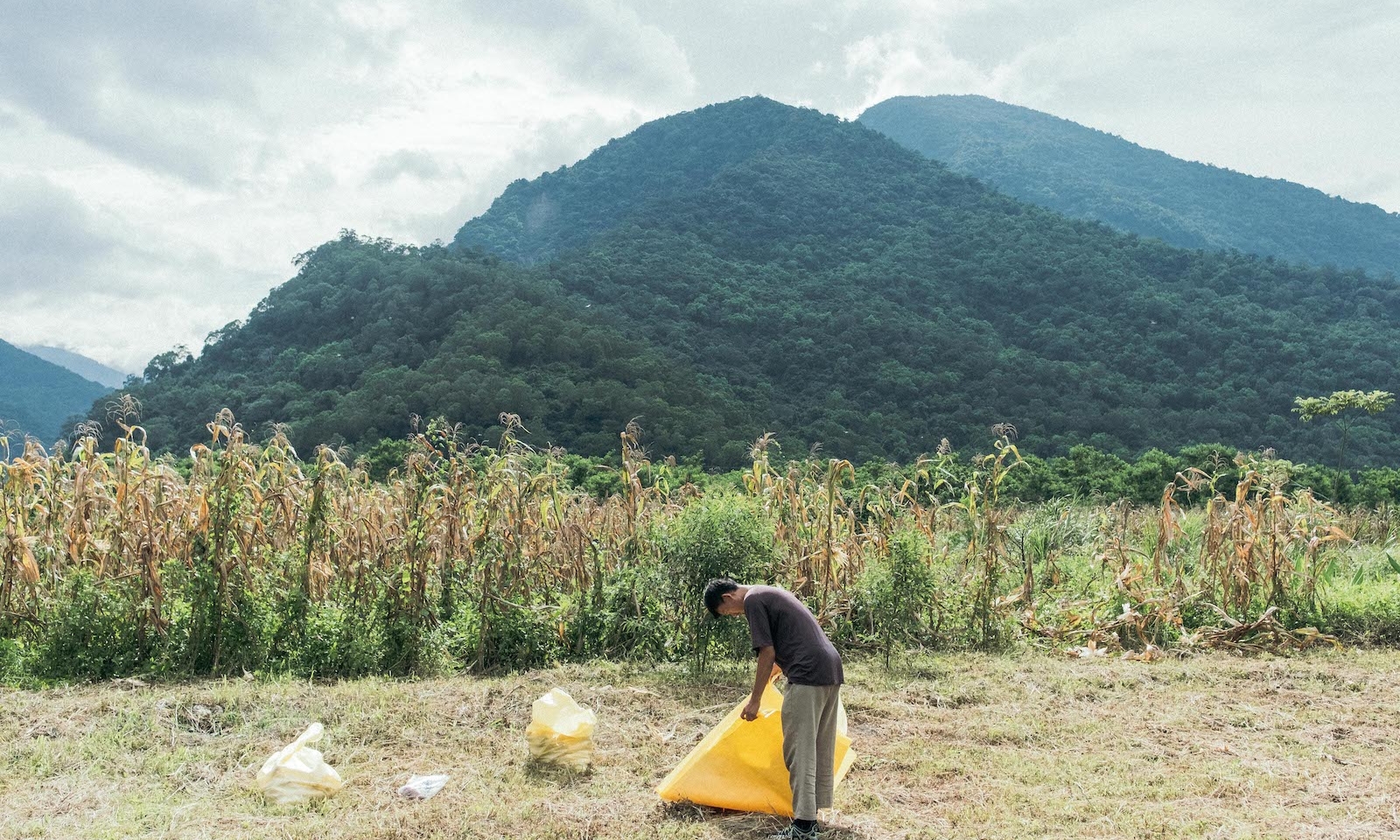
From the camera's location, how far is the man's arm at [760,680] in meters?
3.85

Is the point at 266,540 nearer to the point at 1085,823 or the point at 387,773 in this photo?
the point at 387,773

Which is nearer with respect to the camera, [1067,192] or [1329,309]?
[1329,309]

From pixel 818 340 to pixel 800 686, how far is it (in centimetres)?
3683

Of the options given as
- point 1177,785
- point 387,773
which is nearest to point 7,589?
point 387,773

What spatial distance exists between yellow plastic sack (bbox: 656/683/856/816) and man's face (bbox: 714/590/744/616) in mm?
463

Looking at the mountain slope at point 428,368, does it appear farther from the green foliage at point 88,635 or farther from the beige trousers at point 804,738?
the beige trousers at point 804,738

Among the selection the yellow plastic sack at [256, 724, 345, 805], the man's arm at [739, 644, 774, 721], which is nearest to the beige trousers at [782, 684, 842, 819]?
the man's arm at [739, 644, 774, 721]

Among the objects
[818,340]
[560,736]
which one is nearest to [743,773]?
[560,736]

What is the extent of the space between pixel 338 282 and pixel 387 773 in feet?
140

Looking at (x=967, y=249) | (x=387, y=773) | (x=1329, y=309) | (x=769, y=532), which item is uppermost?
(x=967, y=249)

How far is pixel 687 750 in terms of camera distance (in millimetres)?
4879

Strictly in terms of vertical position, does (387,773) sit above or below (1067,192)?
below

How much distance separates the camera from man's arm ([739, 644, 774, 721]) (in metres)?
3.85

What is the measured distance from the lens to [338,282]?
43.3 meters
